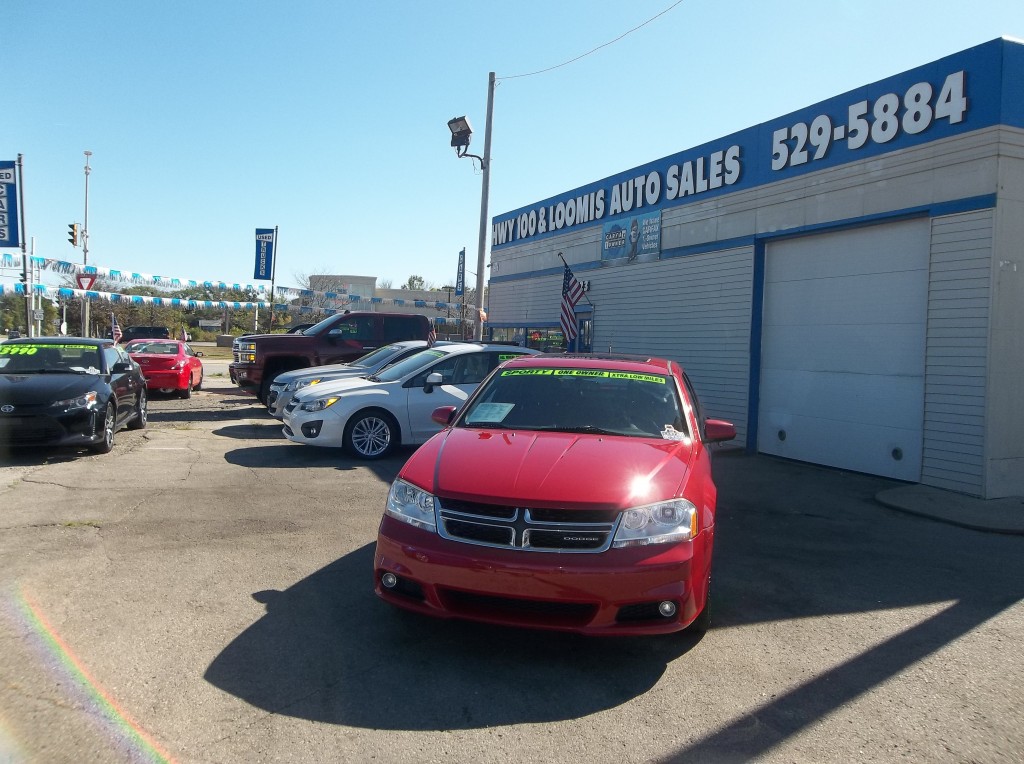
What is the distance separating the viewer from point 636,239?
1480 cm

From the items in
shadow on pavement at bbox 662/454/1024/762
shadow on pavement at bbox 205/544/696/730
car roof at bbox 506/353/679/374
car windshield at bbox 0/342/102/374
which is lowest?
shadow on pavement at bbox 205/544/696/730

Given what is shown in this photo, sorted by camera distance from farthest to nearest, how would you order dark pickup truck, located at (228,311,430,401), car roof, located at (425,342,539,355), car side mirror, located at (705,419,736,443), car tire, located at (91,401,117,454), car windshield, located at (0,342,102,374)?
1. dark pickup truck, located at (228,311,430,401)
2. car roof, located at (425,342,539,355)
3. car windshield, located at (0,342,102,374)
4. car tire, located at (91,401,117,454)
5. car side mirror, located at (705,419,736,443)

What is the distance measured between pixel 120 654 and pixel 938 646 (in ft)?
14.8

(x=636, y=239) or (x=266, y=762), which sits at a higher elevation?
(x=636, y=239)

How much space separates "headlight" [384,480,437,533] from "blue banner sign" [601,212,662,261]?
425 inches

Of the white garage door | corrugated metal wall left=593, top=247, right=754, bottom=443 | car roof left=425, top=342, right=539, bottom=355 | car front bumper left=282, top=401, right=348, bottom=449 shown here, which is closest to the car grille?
car front bumper left=282, top=401, right=348, bottom=449

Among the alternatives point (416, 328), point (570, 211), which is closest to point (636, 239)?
point (570, 211)

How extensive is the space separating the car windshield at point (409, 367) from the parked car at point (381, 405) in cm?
2

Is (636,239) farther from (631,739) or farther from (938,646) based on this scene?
(631,739)

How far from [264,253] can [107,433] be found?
15.4 m

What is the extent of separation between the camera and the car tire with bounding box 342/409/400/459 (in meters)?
10.0

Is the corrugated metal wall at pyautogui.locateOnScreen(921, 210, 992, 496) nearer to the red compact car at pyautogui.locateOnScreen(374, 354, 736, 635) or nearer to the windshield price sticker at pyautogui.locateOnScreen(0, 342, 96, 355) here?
the red compact car at pyautogui.locateOnScreen(374, 354, 736, 635)

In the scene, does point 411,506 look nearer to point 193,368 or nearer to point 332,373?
point 332,373

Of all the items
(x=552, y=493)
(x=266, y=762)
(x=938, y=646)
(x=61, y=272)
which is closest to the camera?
(x=266, y=762)
